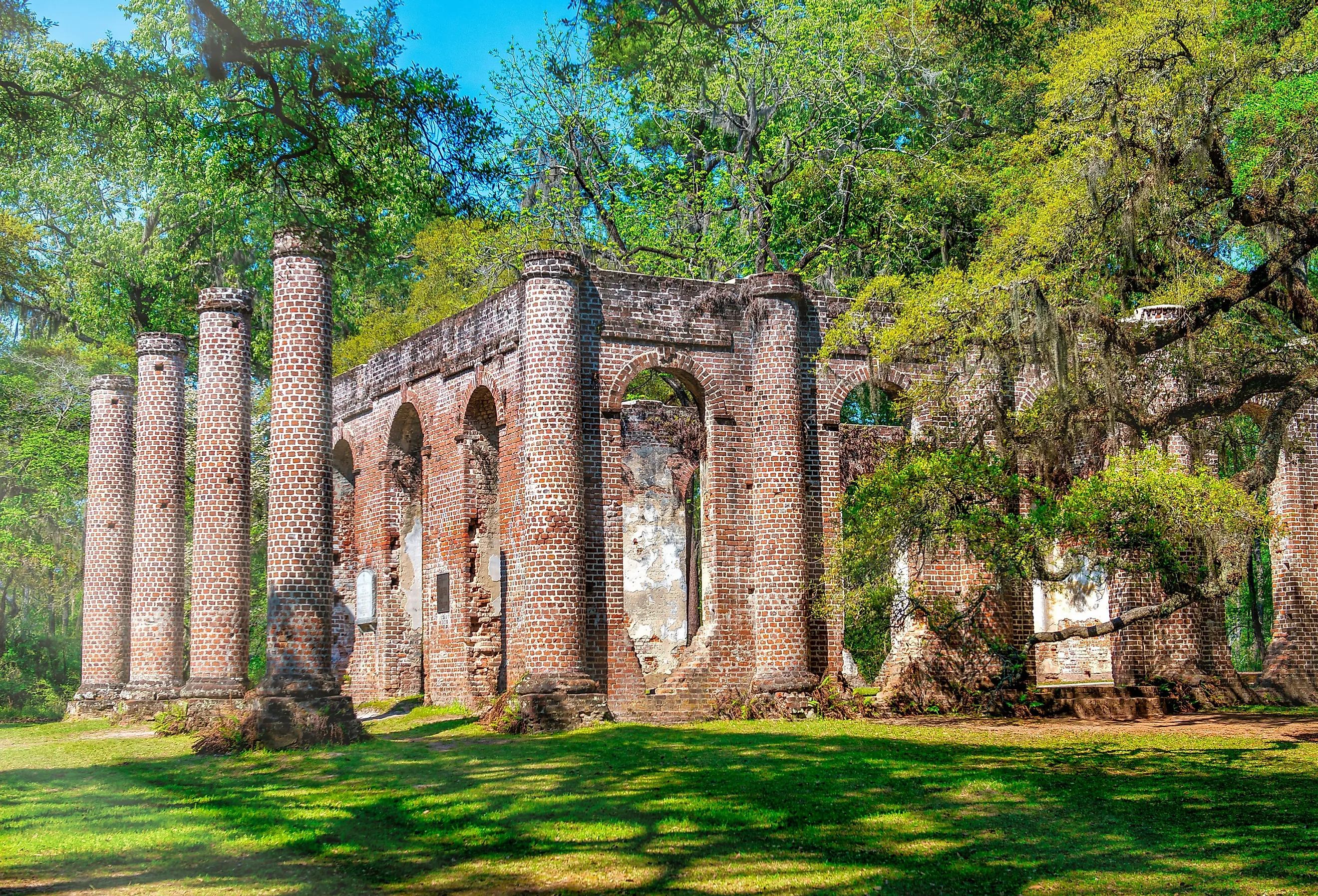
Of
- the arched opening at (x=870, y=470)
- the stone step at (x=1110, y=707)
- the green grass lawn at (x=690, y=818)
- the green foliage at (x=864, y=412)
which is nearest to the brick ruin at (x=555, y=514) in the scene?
the arched opening at (x=870, y=470)

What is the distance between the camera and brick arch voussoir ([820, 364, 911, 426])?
2052 cm

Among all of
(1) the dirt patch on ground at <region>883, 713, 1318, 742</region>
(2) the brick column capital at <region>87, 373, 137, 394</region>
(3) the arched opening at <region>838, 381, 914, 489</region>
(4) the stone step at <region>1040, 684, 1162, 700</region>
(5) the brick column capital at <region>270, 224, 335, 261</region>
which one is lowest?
(1) the dirt patch on ground at <region>883, 713, 1318, 742</region>

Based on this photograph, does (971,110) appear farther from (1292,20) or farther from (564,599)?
(564,599)

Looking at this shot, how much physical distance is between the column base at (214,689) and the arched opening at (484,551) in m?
3.60

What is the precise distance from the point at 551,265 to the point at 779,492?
4.76 meters

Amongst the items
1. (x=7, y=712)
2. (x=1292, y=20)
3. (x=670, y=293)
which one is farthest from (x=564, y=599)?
(x=1292, y=20)

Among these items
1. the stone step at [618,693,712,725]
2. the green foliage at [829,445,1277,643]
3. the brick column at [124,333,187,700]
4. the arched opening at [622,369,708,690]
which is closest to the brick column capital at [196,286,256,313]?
the brick column at [124,333,187,700]

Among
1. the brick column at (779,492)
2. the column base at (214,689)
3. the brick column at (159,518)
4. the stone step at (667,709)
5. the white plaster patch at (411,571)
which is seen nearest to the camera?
the stone step at (667,709)

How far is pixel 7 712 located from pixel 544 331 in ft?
51.5

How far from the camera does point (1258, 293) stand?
1447 cm

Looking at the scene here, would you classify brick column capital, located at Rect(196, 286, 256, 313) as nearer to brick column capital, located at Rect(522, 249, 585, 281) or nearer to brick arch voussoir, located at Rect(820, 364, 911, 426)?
brick column capital, located at Rect(522, 249, 585, 281)

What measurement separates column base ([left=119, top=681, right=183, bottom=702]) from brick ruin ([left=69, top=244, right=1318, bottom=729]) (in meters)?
0.05

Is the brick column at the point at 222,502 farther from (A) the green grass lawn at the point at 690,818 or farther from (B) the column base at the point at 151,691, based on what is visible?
(A) the green grass lawn at the point at 690,818

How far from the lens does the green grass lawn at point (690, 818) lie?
28.0 feet
